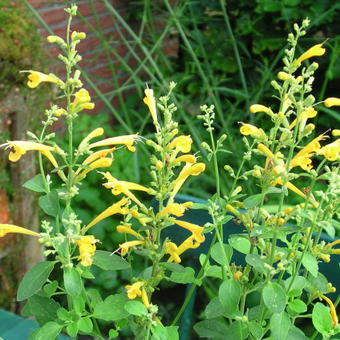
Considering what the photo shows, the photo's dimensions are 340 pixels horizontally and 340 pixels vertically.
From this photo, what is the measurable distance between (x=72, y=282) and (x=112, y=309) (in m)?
0.07

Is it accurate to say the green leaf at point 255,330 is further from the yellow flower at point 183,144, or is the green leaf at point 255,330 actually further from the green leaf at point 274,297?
the yellow flower at point 183,144

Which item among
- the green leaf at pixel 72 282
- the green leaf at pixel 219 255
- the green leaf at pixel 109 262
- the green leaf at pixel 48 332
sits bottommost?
the green leaf at pixel 48 332

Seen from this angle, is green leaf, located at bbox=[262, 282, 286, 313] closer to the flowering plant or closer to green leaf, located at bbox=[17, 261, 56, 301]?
the flowering plant

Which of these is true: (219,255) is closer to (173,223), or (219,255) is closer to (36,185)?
(173,223)

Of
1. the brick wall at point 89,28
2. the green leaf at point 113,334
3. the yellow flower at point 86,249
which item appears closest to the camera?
the yellow flower at point 86,249

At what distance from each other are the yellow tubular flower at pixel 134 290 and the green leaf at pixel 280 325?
0.15m

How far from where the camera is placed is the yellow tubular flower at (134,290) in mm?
688

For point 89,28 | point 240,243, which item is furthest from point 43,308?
point 89,28

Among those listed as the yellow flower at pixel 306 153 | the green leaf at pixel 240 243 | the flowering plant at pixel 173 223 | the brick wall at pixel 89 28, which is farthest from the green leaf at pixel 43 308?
the brick wall at pixel 89 28

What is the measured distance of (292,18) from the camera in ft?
8.64

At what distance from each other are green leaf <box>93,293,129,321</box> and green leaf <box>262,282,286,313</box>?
0.15 m

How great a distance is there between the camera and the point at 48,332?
694 mm

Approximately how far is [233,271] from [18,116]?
4.58 ft

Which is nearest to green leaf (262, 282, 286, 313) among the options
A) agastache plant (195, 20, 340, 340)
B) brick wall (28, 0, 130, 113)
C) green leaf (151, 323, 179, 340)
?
agastache plant (195, 20, 340, 340)
